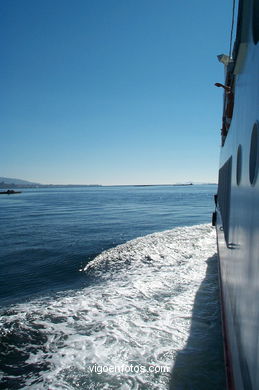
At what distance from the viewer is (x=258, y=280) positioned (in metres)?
2.03

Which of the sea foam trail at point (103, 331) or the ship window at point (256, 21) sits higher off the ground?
the ship window at point (256, 21)

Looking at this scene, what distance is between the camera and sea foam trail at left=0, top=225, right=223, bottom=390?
4930mm

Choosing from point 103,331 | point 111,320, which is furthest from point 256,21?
point 111,320

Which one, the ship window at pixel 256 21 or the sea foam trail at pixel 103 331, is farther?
the sea foam trail at pixel 103 331

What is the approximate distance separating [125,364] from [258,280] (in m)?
4.40

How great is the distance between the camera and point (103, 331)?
643 cm

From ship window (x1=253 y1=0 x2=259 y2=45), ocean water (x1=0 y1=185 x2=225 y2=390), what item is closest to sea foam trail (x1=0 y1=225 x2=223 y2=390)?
ocean water (x1=0 y1=185 x2=225 y2=390)

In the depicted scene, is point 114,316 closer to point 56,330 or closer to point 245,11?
point 56,330

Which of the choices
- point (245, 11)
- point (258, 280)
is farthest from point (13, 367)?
point (245, 11)

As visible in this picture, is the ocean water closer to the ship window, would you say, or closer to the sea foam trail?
the sea foam trail

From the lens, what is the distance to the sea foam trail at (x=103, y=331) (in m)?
4.93

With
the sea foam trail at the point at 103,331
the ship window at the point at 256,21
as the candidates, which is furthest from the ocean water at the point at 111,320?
the ship window at the point at 256,21

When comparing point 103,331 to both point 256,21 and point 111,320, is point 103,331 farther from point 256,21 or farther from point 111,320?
point 256,21

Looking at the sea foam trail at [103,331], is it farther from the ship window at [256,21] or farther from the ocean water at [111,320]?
the ship window at [256,21]
